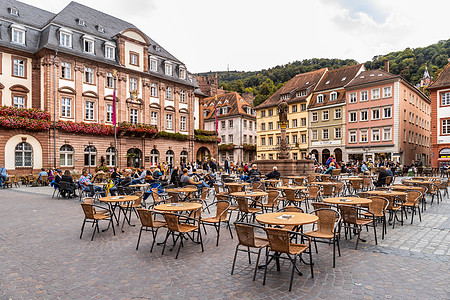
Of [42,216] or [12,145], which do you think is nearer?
[42,216]

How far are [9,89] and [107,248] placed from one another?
86.0 feet

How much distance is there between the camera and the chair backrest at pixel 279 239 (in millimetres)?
4480

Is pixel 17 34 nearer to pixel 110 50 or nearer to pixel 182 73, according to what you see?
pixel 110 50

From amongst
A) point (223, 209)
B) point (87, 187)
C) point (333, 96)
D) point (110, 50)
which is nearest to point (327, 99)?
point (333, 96)

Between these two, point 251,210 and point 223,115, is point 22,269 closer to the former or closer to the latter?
point 251,210

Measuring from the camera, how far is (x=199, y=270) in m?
5.29

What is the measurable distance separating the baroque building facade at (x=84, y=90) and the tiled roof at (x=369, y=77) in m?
23.8

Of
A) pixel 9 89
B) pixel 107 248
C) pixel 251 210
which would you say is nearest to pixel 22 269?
pixel 107 248

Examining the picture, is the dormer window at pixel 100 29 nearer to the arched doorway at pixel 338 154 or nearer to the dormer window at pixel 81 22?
the dormer window at pixel 81 22

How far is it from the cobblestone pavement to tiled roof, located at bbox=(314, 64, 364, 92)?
41.5 m

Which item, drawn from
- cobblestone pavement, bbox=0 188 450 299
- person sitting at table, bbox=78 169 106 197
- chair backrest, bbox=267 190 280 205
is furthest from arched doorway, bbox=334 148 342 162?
chair backrest, bbox=267 190 280 205

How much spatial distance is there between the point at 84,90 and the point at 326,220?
96.0 ft

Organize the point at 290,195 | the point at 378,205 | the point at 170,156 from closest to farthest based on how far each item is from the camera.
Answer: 1. the point at 378,205
2. the point at 290,195
3. the point at 170,156

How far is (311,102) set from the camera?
4822 centimetres
